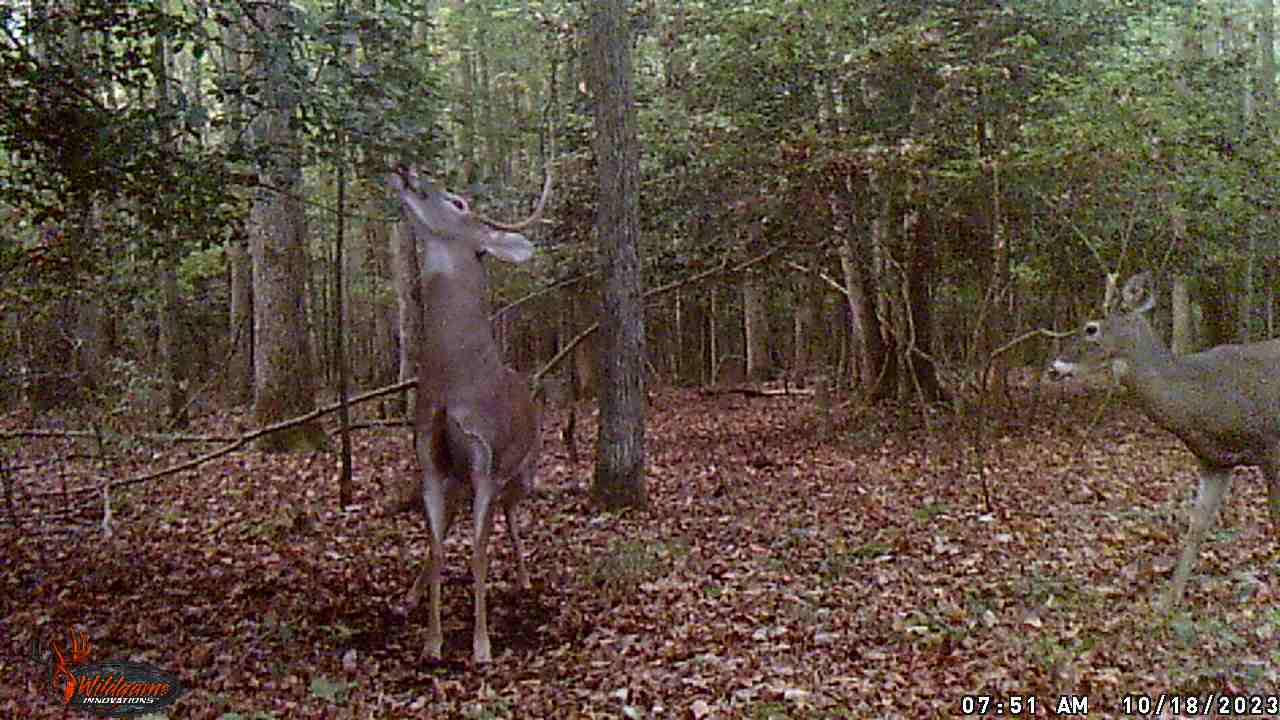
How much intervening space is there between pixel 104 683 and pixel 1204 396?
5744 mm

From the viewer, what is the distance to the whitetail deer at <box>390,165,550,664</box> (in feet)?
18.6

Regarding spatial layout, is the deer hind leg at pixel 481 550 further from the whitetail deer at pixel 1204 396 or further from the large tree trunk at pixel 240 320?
the large tree trunk at pixel 240 320

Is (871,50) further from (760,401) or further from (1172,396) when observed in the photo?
(760,401)

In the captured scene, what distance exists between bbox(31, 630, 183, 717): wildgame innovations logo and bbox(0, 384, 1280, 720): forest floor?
2.6 inches

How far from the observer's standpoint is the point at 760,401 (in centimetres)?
1980

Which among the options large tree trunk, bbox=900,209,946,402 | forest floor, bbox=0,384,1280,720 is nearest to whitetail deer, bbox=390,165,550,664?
forest floor, bbox=0,384,1280,720

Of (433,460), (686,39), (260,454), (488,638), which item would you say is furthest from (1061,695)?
(686,39)

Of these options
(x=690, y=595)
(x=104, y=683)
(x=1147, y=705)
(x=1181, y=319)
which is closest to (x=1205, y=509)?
(x=1147, y=705)

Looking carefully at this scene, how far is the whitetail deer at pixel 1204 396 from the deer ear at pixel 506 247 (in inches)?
130

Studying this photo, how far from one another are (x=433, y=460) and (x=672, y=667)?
1.56 m

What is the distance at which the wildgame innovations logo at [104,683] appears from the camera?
15.9 feet

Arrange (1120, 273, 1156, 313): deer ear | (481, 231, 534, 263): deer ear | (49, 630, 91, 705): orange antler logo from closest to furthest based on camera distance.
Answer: (49, 630, 91, 705): orange antler logo
(481, 231, 534, 263): deer ear
(1120, 273, 1156, 313): deer ear

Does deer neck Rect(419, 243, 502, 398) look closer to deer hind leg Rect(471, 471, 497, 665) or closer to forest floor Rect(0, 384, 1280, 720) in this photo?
deer hind leg Rect(471, 471, 497, 665)

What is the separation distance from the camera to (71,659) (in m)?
5.41
